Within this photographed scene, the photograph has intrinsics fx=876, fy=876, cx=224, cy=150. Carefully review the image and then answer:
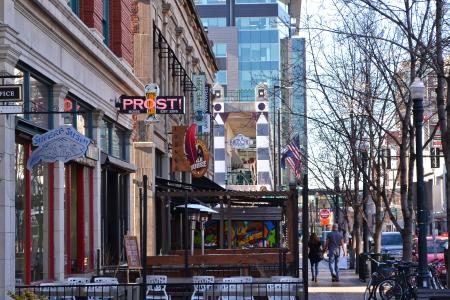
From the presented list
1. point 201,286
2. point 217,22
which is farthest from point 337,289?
point 217,22

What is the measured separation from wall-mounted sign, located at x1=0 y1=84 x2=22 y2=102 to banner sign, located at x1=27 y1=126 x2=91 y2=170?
7.47ft

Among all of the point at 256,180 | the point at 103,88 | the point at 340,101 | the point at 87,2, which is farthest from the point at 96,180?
the point at 256,180

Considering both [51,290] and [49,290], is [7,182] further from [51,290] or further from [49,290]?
[51,290]

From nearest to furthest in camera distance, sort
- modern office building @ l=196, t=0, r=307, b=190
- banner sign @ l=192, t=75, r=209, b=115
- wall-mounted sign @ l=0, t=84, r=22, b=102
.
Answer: wall-mounted sign @ l=0, t=84, r=22, b=102, banner sign @ l=192, t=75, r=209, b=115, modern office building @ l=196, t=0, r=307, b=190

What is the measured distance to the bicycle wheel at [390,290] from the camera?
17.1m

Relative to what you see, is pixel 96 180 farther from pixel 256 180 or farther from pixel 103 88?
pixel 256 180

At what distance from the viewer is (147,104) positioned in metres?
24.2

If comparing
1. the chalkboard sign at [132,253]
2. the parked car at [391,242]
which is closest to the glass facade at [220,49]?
the parked car at [391,242]

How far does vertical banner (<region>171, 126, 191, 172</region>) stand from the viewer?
32.9 meters

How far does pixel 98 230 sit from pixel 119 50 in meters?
5.60

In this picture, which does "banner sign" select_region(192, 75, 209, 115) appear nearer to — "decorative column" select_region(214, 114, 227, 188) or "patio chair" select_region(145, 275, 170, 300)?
"patio chair" select_region(145, 275, 170, 300)

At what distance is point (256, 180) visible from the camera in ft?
298

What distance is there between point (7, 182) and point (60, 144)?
3.37 ft

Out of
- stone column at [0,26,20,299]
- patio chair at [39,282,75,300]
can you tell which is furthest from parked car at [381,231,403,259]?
stone column at [0,26,20,299]
